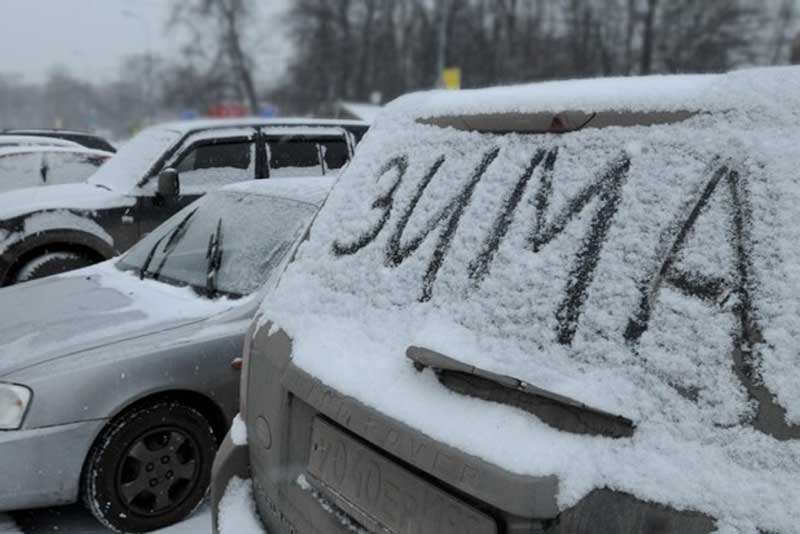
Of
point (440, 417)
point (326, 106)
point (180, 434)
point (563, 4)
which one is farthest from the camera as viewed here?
point (326, 106)

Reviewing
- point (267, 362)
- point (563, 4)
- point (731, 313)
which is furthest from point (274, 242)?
Result: point (563, 4)

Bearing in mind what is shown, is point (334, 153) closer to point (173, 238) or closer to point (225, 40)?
point (173, 238)

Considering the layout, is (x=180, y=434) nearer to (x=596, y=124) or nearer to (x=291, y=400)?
(x=291, y=400)

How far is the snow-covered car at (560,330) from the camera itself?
4.41 feet

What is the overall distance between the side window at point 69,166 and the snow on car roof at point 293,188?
4734 mm

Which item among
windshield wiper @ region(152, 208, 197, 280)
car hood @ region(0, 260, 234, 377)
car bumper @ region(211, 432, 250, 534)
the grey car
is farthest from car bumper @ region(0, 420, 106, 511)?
windshield wiper @ region(152, 208, 197, 280)

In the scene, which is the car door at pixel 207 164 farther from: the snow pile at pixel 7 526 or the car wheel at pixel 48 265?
the snow pile at pixel 7 526

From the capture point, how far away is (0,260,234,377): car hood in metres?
3.21

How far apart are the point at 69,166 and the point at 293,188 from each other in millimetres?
5479

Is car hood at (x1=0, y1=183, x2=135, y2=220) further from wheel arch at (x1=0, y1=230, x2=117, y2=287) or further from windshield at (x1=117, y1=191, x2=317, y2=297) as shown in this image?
windshield at (x1=117, y1=191, x2=317, y2=297)

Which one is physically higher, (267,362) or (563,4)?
(563,4)

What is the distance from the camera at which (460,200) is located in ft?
6.29

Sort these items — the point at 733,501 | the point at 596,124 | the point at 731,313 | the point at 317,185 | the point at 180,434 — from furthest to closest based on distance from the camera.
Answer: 1. the point at 317,185
2. the point at 180,434
3. the point at 596,124
4. the point at 731,313
5. the point at 733,501

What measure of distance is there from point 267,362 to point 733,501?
50.4 inches
